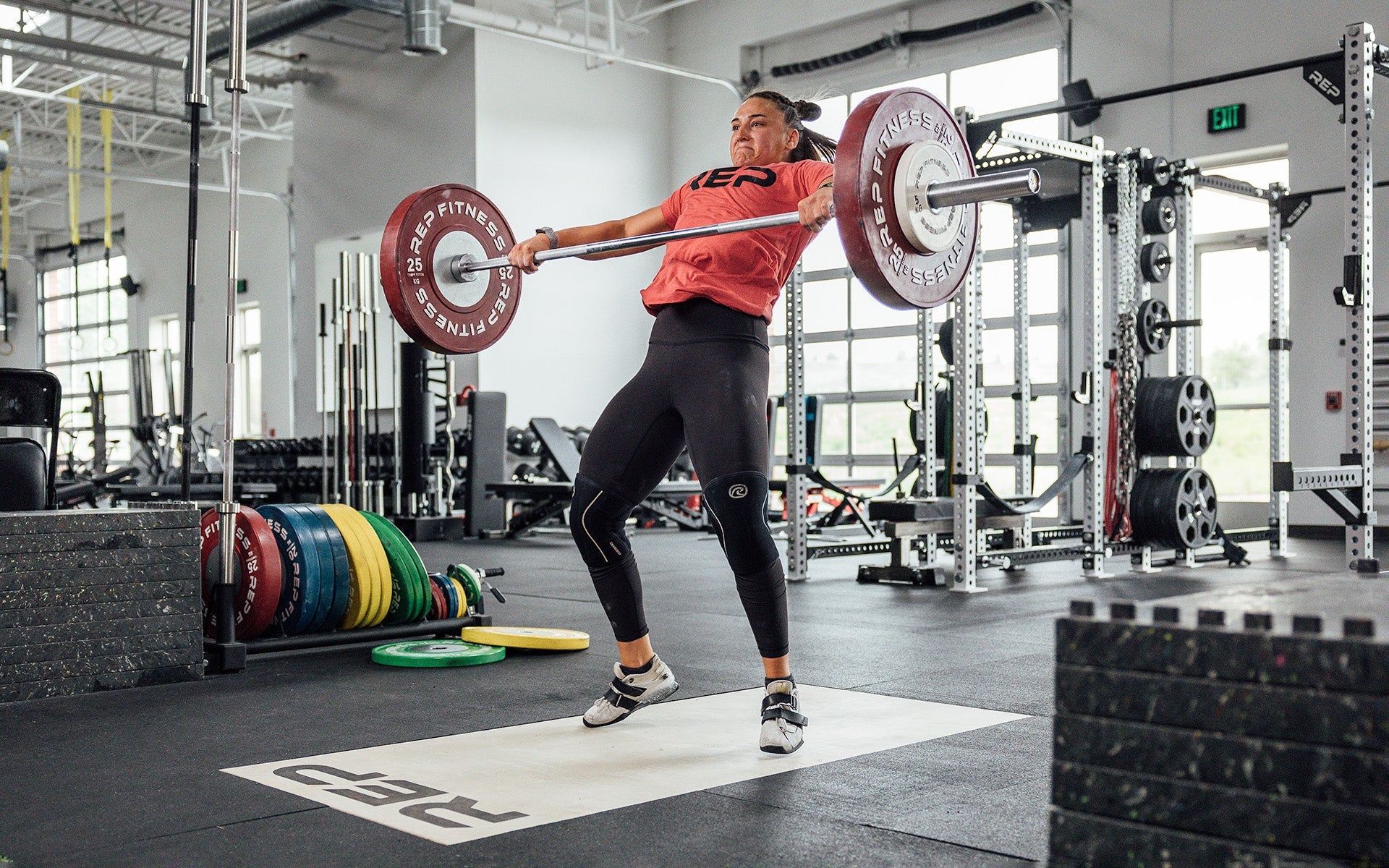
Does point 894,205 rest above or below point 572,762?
above

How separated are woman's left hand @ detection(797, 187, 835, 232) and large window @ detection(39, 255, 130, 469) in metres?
16.8

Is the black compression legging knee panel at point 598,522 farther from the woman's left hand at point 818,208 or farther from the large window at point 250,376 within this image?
the large window at point 250,376

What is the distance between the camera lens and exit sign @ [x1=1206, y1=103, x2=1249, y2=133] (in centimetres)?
804

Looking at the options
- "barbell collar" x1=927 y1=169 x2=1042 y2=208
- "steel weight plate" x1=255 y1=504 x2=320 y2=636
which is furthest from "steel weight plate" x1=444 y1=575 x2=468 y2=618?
"barbell collar" x1=927 y1=169 x2=1042 y2=208

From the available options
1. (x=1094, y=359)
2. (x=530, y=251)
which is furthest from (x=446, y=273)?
(x=1094, y=359)

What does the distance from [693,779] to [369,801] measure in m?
0.51

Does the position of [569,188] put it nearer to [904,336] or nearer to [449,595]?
[904,336]

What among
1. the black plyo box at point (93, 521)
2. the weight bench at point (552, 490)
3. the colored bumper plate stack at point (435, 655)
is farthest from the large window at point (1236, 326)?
the black plyo box at point (93, 521)

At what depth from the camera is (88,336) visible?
60.4 feet

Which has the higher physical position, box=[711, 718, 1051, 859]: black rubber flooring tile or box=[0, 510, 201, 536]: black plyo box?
box=[0, 510, 201, 536]: black plyo box

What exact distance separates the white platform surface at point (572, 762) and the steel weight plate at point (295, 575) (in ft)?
3.65

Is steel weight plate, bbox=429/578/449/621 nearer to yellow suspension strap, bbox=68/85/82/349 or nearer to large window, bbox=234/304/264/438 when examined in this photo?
yellow suspension strap, bbox=68/85/82/349

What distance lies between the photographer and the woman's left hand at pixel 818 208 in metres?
2.04

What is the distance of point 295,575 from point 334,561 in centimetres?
11
